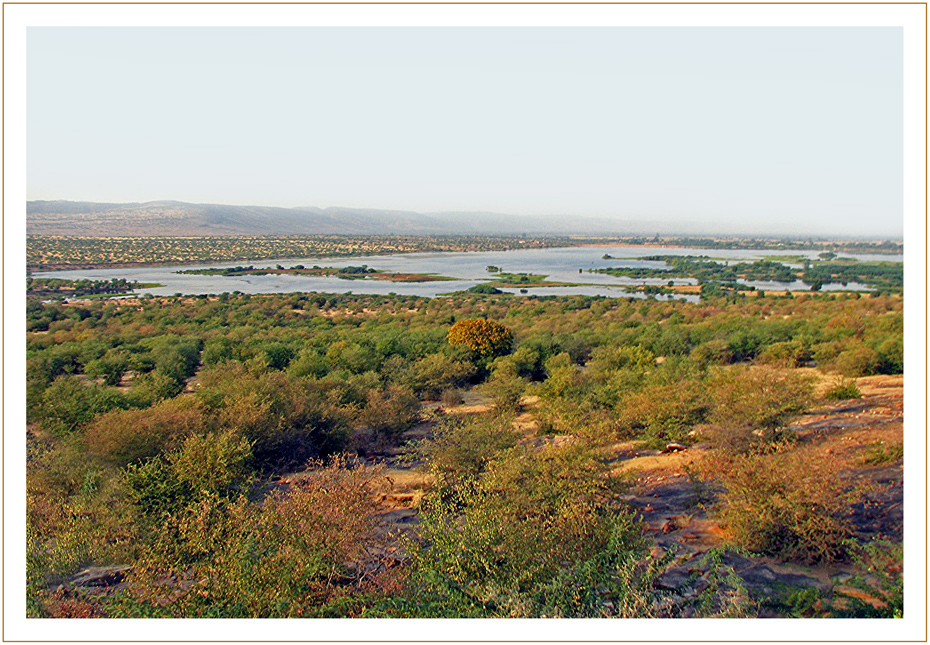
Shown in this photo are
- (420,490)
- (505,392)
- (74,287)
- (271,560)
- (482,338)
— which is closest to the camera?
(271,560)

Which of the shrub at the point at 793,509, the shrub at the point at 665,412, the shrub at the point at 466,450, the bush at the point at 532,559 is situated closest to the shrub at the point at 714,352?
the shrub at the point at 665,412

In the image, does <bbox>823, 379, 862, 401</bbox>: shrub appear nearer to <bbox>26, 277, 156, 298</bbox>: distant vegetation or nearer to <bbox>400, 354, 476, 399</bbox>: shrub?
<bbox>400, 354, 476, 399</bbox>: shrub

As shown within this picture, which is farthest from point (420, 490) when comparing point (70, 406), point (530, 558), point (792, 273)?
point (792, 273)

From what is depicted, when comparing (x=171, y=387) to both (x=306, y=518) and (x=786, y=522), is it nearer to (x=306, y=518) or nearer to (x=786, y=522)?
(x=306, y=518)

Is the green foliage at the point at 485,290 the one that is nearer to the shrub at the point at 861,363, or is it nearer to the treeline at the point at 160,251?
the shrub at the point at 861,363

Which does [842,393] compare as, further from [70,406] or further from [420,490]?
[70,406]
